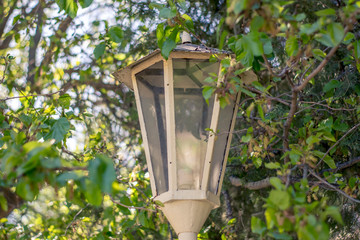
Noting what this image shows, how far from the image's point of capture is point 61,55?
505cm

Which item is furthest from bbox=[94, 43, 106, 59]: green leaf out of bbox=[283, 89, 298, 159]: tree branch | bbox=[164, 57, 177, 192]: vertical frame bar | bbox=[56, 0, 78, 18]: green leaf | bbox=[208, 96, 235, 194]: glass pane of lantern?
bbox=[283, 89, 298, 159]: tree branch

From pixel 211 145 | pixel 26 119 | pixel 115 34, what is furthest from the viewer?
pixel 26 119

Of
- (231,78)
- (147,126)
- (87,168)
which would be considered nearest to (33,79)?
(147,126)

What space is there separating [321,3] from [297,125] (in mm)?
843

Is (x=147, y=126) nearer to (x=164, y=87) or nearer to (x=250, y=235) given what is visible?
(x=164, y=87)

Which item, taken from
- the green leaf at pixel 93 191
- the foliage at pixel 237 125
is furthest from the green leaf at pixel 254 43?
the green leaf at pixel 93 191

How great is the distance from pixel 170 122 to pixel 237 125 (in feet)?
6.49

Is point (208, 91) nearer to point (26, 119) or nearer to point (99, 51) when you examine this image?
point (99, 51)

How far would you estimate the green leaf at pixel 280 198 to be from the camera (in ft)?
4.69

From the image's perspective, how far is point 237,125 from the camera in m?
3.99

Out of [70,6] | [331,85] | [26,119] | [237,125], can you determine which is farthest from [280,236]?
[237,125]

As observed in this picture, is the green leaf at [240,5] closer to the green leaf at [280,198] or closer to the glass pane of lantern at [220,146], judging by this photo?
the green leaf at [280,198]

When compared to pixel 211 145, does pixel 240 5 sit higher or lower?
higher

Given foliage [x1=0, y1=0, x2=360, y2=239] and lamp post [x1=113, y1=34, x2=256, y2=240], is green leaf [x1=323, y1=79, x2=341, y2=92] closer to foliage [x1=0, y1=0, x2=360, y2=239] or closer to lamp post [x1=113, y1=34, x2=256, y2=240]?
foliage [x1=0, y1=0, x2=360, y2=239]
